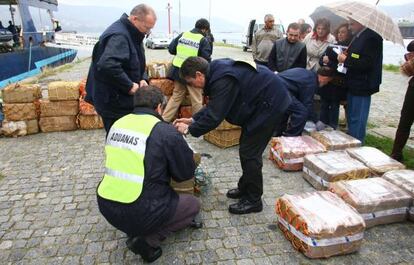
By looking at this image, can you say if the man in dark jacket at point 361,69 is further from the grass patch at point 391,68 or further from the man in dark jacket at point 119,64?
the grass patch at point 391,68

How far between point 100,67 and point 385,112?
275 inches

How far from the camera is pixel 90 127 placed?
651cm

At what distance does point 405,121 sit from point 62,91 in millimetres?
5760

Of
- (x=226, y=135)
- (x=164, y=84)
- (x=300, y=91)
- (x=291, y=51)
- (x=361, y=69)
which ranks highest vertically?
(x=291, y=51)

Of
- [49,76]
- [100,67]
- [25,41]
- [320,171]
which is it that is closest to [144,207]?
[100,67]

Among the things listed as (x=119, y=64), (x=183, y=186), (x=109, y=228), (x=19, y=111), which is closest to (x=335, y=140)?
(x=183, y=186)

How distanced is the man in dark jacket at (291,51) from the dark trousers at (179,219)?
144 inches

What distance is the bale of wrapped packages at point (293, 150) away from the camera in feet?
15.0

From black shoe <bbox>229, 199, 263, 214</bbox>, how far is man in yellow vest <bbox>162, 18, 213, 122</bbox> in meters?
2.82

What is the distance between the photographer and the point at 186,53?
18.8ft

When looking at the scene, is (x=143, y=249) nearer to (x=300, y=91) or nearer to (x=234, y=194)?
(x=234, y=194)

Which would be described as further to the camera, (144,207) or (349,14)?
(349,14)

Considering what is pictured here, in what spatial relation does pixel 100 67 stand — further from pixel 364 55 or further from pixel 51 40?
pixel 51 40

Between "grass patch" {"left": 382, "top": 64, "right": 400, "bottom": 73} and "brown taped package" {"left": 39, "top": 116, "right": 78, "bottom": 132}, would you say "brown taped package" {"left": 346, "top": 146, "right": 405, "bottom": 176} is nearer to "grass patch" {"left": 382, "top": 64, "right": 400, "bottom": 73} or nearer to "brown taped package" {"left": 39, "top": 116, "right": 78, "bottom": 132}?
"brown taped package" {"left": 39, "top": 116, "right": 78, "bottom": 132}
